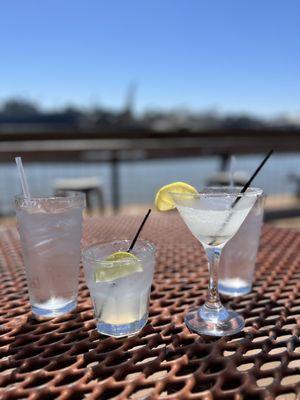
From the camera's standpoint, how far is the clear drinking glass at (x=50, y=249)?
867 millimetres

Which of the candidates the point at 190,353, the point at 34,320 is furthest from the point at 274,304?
the point at 34,320

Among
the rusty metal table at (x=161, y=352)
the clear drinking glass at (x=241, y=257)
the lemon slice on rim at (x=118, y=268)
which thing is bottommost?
the rusty metal table at (x=161, y=352)

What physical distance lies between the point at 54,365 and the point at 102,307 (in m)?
0.16

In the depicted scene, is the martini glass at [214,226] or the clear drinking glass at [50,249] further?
the clear drinking glass at [50,249]

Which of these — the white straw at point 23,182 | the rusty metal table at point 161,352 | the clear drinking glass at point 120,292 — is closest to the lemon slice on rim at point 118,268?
the clear drinking glass at point 120,292

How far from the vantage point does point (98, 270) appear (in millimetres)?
767

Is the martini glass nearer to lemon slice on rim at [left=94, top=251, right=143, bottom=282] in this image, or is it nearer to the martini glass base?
the martini glass base

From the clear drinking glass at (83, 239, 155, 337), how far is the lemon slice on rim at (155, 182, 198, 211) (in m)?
0.11

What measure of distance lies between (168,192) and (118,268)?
0.19 metres

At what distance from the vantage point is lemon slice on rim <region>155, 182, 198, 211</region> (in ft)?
2.63

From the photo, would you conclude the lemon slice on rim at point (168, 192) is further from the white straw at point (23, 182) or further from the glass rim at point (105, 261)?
the white straw at point (23, 182)

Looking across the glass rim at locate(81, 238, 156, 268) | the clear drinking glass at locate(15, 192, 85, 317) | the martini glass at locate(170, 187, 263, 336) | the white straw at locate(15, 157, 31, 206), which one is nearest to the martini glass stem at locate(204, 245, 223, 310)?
the martini glass at locate(170, 187, 263, 336)

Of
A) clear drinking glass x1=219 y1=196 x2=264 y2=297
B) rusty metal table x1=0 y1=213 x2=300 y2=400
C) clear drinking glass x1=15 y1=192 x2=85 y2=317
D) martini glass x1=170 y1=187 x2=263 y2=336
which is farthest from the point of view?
clear drinking glass x1=219 y1=196 x2=264 y2=297

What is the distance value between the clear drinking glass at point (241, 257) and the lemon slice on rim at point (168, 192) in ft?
0.82
